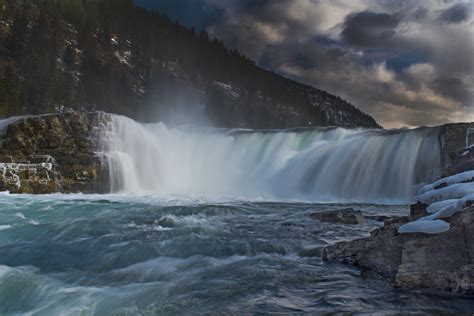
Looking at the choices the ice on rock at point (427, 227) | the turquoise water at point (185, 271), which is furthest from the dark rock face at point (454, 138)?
the ice on rock at point (427, 227)

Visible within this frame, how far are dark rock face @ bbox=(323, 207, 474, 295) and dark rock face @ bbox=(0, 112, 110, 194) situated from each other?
820 inches

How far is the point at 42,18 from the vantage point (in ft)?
246

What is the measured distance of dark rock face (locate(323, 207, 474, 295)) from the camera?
5480 millimetres

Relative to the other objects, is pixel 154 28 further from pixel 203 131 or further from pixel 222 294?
pixel 222 294

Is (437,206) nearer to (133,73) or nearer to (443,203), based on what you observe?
(443,203)

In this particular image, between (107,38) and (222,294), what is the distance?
290 ft

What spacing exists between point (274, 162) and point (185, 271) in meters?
22.4

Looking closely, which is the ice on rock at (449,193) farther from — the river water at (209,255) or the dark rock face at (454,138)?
the dark rock face at (454,138)

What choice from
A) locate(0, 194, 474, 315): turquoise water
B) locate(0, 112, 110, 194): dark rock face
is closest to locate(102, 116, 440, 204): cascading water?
locate(0, 112, 110, 194): dark rock face

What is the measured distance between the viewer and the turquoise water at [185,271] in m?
5.55

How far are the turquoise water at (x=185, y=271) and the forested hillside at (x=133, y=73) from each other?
43.8 m

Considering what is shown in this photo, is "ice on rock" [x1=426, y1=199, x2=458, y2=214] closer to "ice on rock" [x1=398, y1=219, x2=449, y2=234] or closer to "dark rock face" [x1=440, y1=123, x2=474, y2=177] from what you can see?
"ice on rock" [x1=398, y1=219, x2=449, y2=234]

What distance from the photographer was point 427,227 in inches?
244

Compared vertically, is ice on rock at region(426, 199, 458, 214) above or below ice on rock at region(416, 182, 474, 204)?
below
